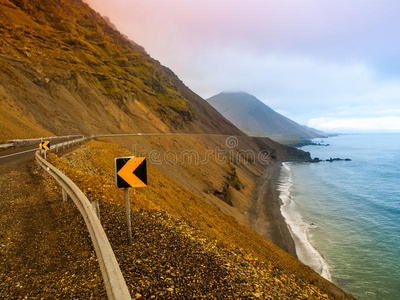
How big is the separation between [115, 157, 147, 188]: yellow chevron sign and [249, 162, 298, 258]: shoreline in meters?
21.0

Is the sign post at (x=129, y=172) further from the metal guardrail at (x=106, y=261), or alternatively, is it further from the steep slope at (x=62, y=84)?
the steep slope at (x=62, y=84)

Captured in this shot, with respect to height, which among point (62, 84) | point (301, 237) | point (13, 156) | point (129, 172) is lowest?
point (301, 237)

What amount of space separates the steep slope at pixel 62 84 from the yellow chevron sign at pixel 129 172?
71.1 ft

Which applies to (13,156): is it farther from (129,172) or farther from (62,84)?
(62,84)

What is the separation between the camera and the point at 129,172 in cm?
472

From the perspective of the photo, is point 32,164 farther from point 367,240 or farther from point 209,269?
point 367,240

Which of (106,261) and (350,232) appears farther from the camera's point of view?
(350,232)

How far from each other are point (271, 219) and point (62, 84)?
147ft

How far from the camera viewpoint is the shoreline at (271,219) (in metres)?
23.1

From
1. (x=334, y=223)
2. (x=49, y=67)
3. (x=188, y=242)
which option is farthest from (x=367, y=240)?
(x=49, y=67)

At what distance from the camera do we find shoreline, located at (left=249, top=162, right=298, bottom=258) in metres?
23.1

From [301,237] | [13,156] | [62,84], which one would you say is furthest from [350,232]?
[62,84]

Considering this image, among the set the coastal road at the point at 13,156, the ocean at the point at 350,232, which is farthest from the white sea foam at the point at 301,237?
the coastal road at the point at 13,156

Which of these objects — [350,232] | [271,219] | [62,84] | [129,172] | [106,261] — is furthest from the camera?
[62,84]
